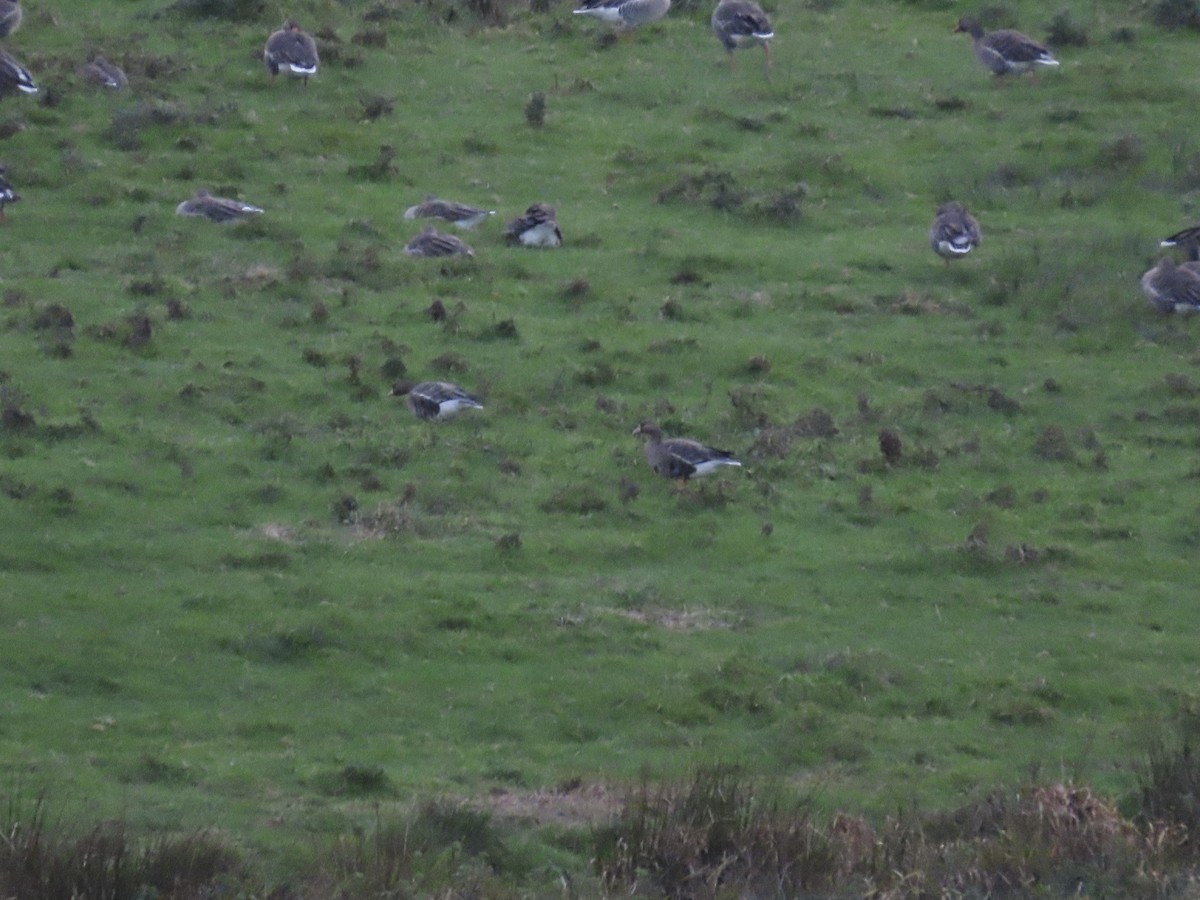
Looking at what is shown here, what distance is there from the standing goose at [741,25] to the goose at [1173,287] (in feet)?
32.3

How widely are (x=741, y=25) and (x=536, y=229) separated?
850cm

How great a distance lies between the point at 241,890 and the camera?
1073 cm

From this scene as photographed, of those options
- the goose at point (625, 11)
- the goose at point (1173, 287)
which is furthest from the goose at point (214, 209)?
the goose at point (1173, 287)

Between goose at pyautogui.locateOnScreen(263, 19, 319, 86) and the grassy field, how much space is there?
1.21 feet

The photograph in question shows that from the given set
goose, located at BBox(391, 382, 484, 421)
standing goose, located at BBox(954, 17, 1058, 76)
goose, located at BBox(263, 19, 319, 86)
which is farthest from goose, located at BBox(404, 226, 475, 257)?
standing goose, located at BBox(954, 17, 1058, 76)

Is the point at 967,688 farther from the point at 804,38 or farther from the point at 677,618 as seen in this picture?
the point at 804,38

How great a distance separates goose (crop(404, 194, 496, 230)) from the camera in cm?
2450

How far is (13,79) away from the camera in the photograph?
27359 mm

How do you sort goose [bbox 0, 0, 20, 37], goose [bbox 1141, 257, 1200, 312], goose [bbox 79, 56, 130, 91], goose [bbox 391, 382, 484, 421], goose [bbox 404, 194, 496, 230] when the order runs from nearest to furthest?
goose [bbox 391, 382, 484, 421] < goose [bbox 1141, 257, 1200, 312] < goose [bbox 404, 194, 496, 230] < goose [bbox 79, 56, 130, 91] < goose [bbox 0, 0, 20, 37]

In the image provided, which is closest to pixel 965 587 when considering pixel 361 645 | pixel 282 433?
pixel 361 645

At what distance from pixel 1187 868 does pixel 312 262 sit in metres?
14.2

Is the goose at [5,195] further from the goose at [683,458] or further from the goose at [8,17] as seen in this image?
the goose at [683,458]

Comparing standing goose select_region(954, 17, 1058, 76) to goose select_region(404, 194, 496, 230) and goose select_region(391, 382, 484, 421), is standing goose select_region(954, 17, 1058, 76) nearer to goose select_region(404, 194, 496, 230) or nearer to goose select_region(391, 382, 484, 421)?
goose select_region(404, 194, 496, 230)

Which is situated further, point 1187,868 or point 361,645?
point 361,645
